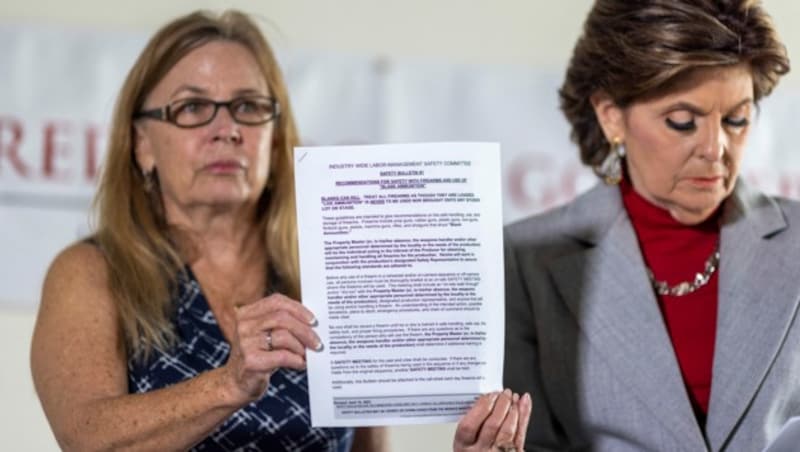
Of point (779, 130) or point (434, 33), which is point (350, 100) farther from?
point (779, 130)

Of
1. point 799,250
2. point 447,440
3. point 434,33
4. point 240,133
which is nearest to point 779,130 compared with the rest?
point 434,33

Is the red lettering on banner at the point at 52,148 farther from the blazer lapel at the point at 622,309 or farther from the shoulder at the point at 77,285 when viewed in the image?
the blazer lapel at the point at 622,309

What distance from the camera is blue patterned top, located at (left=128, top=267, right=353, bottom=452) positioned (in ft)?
6.89

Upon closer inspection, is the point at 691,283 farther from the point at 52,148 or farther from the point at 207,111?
the point at 52,148

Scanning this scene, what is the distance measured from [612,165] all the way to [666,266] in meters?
0.21

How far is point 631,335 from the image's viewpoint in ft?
6.87

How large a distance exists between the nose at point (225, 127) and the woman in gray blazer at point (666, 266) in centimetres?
53

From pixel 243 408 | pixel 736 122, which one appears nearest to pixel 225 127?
pixel 243 408

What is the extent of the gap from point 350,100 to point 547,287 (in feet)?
5.03

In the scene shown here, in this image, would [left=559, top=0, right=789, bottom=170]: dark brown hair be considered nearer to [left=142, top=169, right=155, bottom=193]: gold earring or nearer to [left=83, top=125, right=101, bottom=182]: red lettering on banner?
[left=142, top=169, right=155, bottom=193]: gold earring

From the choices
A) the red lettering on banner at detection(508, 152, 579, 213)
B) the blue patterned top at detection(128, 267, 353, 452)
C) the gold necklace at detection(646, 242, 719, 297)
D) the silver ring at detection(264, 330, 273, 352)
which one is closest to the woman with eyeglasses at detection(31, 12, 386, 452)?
the blue patterned top at detection(128, 267, 353, 452)

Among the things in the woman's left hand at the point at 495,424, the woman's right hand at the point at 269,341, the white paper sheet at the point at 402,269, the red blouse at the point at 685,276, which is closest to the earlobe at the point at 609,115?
the red blouse at the point at 685,276

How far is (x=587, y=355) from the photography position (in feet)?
6.94

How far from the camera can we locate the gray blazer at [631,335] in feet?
6.57
